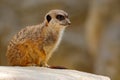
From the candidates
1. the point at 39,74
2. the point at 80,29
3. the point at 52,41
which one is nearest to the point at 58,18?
the point at 52,41

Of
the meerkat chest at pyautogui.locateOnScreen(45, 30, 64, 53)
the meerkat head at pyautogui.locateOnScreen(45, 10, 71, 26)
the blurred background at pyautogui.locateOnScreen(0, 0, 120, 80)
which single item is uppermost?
the meerkat head at pyautogui.locateOnScreen(45, 10, 71, 26)

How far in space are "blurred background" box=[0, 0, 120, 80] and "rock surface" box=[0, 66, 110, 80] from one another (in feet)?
14.9

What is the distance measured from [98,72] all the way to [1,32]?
1.60 metres

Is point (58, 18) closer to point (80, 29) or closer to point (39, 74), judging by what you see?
point (39, 74)

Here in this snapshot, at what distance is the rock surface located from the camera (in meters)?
3.12

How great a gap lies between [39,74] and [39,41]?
20.7 inches

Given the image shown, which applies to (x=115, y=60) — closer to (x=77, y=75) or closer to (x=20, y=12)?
(x=20, y=12)

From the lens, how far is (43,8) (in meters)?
8.48

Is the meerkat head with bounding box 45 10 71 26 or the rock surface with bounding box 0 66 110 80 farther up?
the meerkat head with bounding box 45 10 71 26

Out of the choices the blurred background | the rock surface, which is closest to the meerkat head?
the rock surface

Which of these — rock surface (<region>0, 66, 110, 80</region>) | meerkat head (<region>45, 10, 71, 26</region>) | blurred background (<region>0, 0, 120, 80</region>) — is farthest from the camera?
blurred background (<region>0, 0, 120, 80</region>)

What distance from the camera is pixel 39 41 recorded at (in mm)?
3756

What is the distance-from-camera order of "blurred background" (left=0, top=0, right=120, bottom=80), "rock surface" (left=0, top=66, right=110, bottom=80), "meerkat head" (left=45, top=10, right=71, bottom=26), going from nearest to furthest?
"rock surface" (left=0, top=66, right=110, bottom=80)
"meerkat head" (left=45, top=10, right=71, bottom=26)
"blurred background" (left=0, top=0, right=120, bottom=80)

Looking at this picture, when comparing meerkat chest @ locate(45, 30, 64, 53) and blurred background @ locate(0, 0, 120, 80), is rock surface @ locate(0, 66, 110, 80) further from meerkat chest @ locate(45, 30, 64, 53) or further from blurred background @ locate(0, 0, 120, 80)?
blurred background @ locate(0, 0, 120, 80)
